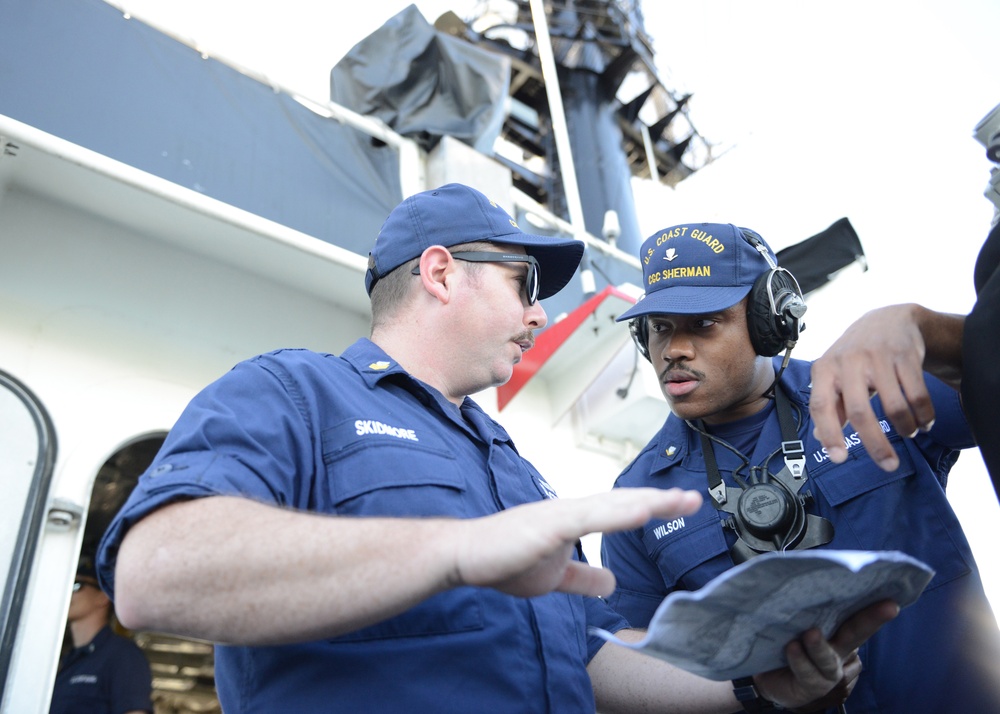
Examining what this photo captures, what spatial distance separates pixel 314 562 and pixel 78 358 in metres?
3.51

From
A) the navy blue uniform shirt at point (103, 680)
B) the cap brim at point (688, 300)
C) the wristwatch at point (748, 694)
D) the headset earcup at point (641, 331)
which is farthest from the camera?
the navy blue uniform shirt at point (103, 680)

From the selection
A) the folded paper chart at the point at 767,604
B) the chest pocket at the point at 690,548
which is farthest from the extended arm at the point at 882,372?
the chest pocket at the point at 690,548

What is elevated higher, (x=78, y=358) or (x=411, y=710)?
(x=78, y=358)

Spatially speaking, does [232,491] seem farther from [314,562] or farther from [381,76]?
[381,76]

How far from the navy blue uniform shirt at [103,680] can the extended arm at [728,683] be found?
2.95 meters

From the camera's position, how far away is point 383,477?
1.42 m

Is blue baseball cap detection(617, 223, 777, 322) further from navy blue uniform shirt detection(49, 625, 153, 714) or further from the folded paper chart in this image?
navy blue uniform shirt detection(49, 625, 153, 714)

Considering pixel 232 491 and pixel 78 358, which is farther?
pixel 78 358

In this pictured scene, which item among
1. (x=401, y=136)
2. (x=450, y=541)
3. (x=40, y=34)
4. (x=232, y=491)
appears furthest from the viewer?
(x=401, y=136)

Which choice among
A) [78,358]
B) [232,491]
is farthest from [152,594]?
[78,358]

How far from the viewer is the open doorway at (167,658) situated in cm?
623

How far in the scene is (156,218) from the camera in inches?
169

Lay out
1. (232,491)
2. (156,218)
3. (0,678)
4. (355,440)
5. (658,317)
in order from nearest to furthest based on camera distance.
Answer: (232,491) → (355,440) → (658,317) → (0,678) → (156,218)

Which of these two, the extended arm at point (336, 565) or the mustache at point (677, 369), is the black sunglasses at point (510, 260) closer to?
the mustache at point (677, 369)
